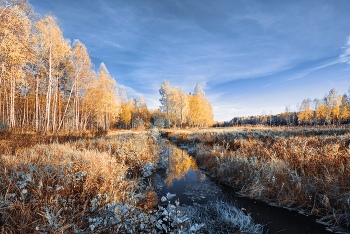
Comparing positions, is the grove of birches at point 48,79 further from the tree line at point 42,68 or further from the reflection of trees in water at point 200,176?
the reflection of trees in water at point 200,176

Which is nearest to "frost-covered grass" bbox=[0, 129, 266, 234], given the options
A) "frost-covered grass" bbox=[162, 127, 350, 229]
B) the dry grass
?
the dry grass

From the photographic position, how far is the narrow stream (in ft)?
10.5

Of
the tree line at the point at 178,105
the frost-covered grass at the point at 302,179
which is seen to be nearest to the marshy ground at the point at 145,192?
the frost-covered grass at the point at 302,179

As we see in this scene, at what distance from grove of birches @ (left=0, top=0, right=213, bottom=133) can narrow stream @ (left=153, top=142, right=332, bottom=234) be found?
10.3m

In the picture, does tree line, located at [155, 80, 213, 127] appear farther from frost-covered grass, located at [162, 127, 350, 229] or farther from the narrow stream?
frost-covered grass, located at [162, 127, 350, 229]

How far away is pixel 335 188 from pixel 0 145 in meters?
12.2

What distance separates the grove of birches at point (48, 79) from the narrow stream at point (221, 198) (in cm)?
1032

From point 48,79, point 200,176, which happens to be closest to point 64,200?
point 200,176

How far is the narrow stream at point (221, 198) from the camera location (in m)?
3.19

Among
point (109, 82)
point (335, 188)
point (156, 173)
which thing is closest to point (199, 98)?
point (109, 82)

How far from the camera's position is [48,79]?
1553cm

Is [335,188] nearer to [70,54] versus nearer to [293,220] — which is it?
[293,220]

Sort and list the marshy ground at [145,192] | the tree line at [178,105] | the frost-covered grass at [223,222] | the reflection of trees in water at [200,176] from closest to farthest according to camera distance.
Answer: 1. the marshy ground at [145,192]
2. the frost-covered grass at [223,222]
3. the reflection of trees in water at [200,176]
4. the tree line at [178,105]

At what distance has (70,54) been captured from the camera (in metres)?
16.0
